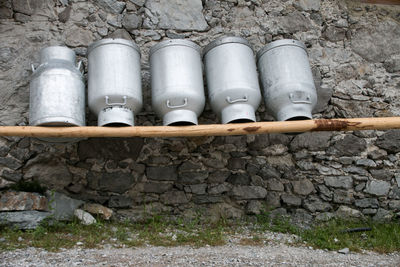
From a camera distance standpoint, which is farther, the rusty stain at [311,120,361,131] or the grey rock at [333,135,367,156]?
the grey rock at [333,135,367,156]

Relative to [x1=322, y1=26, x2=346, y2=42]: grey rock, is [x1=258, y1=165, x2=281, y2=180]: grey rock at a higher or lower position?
lower

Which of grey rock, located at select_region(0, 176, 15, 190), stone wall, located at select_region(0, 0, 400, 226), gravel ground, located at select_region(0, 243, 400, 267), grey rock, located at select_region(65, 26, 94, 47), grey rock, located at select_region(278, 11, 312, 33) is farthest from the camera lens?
grey rock, located at select_region(278, 11, 312, 33)

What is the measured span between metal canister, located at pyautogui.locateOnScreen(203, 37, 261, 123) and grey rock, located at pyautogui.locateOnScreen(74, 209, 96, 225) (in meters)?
1.38

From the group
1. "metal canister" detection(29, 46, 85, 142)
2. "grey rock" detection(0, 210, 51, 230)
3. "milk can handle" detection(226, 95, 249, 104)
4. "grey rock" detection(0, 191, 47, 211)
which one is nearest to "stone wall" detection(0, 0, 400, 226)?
"grey rock" detection(0, 191, 47, 211)

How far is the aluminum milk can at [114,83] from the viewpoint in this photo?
3.01m

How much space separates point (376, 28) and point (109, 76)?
2.69 m

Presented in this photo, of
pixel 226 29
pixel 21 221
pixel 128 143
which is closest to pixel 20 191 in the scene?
pixel 21 221

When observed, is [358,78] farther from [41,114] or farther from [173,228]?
[41,114]

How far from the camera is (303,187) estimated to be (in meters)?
3.64

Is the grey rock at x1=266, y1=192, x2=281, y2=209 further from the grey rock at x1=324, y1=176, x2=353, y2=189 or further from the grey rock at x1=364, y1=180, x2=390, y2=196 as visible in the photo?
the grey rock at x1=364, y1=180, x2=390, y2=196

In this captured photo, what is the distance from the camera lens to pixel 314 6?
3.92m

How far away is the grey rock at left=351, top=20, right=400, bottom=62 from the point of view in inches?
153

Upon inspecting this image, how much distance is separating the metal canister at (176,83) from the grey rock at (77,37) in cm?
71

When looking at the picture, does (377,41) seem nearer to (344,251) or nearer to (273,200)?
(273,200)
